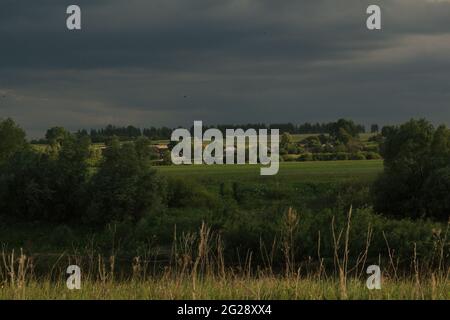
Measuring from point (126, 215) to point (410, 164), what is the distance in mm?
18157

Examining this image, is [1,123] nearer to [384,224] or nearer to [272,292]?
[384,224]

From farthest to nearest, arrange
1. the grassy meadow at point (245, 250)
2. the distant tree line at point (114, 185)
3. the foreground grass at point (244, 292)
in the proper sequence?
the distant tree line at point (114, 185) < the grassy meadow at point (245, 250) < the foreground grass at point (244, 292)

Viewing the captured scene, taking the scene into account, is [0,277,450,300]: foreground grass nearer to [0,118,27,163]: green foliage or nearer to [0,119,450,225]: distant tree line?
[0,119,450,225]: distant tree line

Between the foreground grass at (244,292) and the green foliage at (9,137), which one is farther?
the green foliage at (9,137)

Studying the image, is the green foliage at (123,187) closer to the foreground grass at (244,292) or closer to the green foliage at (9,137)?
the green foliage at (9,137)

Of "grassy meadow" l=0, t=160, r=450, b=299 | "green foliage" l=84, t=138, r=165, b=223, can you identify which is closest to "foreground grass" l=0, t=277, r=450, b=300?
"grassy meadow" l=0, t=160, r=450, b=299

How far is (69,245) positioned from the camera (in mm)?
36344

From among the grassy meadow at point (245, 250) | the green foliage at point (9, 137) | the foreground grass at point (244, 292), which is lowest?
the grassy meadow at point (245, 250)

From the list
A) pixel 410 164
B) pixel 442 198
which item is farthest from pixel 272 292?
pixel 410 164

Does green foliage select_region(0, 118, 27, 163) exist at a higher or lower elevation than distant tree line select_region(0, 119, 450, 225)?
higher

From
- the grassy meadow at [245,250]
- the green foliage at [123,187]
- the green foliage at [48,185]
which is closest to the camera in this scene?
the grassy meadow at [245,250]

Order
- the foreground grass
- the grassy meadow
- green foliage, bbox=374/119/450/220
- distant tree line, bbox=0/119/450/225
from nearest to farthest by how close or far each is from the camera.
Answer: the foreground grass < the grassy meadow < distant tree line, bbox=0/119/450/225 < green foliage, bbox=374/119/450/220

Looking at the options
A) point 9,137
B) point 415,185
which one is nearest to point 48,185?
point 9,137

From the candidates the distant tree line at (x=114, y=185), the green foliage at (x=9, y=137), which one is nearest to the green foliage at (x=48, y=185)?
the distant tree line at (x=114, y=185)
